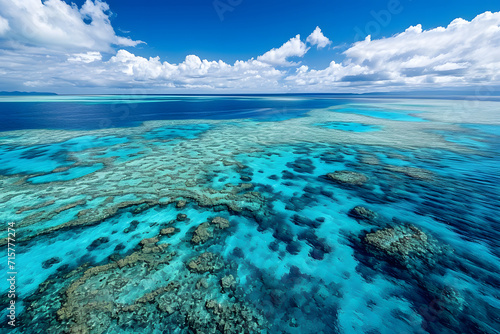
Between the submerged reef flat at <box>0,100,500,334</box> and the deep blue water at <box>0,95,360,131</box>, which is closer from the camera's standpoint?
the submerged reef flat at <box>0,100,500,334</box>

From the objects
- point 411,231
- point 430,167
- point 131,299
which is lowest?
point 430,167

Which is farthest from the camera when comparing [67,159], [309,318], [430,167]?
[67,159]

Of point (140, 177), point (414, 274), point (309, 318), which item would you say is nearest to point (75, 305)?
point (309, 318)

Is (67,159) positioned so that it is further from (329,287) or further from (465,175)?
(465,175)

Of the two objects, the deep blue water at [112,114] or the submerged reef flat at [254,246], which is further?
the deep blue water at [112,114]

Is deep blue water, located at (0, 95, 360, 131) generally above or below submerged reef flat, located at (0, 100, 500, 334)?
below

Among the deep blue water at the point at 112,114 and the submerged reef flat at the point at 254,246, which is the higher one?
the submerged reef flat at the point at 254,246

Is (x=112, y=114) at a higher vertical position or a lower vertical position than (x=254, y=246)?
lower

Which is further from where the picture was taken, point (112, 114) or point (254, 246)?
point (112, 114)
